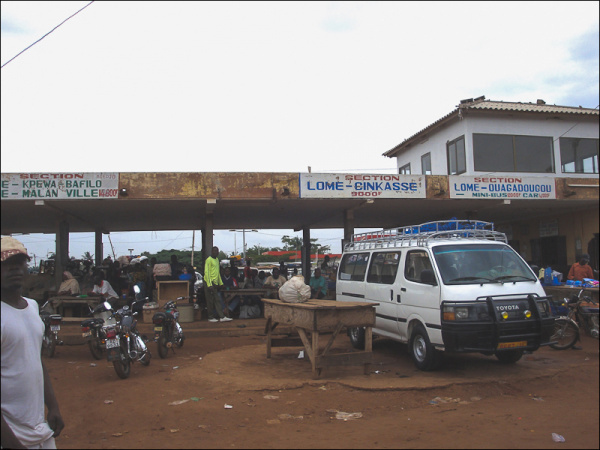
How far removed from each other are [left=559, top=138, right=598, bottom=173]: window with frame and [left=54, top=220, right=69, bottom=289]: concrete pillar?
17.1 meters

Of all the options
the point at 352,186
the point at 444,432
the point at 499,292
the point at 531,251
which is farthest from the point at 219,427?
the point at 531,251

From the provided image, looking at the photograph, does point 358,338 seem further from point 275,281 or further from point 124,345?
point 275,281

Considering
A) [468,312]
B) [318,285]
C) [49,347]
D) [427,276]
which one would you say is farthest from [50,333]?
[468,312]

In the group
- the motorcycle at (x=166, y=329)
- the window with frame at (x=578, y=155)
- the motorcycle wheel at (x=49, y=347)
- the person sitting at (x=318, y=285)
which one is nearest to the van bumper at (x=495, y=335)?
the motorcycle at (x=166, y=329)

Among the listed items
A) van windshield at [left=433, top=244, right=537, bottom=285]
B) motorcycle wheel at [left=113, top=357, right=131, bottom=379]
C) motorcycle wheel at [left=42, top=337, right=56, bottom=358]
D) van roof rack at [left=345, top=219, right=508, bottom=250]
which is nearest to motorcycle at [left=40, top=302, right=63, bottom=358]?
motorcycle wheel at [left=42, top=337, right=56, bottom=358]

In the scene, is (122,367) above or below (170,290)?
below

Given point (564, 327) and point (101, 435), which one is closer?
point (101, 435)

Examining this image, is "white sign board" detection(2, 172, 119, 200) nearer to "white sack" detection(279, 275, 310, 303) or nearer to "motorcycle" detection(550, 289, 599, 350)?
"white sack" detection(279, 275, 310, 303)

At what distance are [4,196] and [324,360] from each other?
8652 millimetres

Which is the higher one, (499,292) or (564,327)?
(499,292)

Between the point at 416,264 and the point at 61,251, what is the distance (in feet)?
36.0

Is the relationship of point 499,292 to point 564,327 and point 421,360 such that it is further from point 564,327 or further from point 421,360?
point 564,327

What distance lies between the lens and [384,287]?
28.8 feet

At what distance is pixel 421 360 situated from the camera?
7.56 meters
